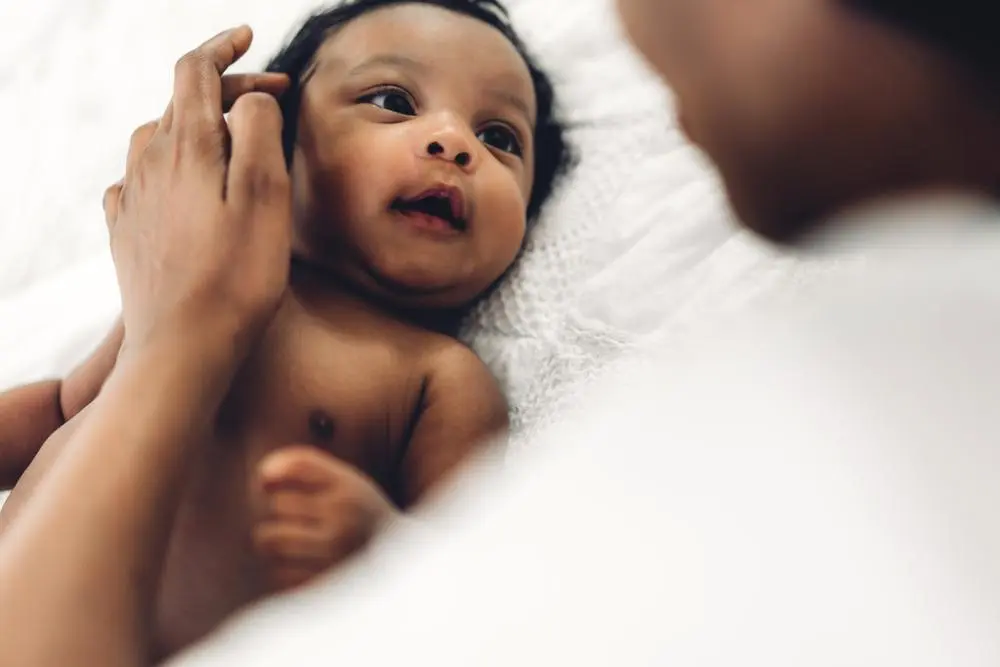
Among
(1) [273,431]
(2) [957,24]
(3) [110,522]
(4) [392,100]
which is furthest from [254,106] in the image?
(2) [957,24]

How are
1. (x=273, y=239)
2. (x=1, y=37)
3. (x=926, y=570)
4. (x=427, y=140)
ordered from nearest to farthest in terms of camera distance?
(x=926, y=570)
(x=273, y=239)
(x=427, y=140)
(x=1, y=37)

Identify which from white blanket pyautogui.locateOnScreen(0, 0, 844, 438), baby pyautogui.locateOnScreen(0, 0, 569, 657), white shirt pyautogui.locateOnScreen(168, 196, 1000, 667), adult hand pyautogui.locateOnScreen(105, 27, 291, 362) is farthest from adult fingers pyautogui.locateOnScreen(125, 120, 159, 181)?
white shirt pyautogui.locateOnScreen(168, 196, 1000, 667)

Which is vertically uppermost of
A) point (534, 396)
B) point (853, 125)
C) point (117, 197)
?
point (853, 125)

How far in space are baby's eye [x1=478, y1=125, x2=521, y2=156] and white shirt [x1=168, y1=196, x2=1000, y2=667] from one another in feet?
1.76

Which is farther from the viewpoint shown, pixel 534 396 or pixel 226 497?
pixel 534 396

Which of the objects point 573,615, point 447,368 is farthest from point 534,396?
point 573,615

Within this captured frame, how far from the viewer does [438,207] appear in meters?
0.79

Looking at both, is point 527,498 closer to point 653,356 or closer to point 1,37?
point 653,356

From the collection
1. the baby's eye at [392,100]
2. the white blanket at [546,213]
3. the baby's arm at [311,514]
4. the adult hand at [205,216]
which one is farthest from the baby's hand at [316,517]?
the baby's eye at [392,100]

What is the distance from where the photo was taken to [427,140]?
76cm

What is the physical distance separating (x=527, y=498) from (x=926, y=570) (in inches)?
5.4

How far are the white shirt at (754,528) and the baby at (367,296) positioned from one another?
32 cm

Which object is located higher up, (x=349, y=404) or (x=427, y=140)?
(x=427, y=140)

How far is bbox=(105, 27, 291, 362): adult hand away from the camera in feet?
1.98
